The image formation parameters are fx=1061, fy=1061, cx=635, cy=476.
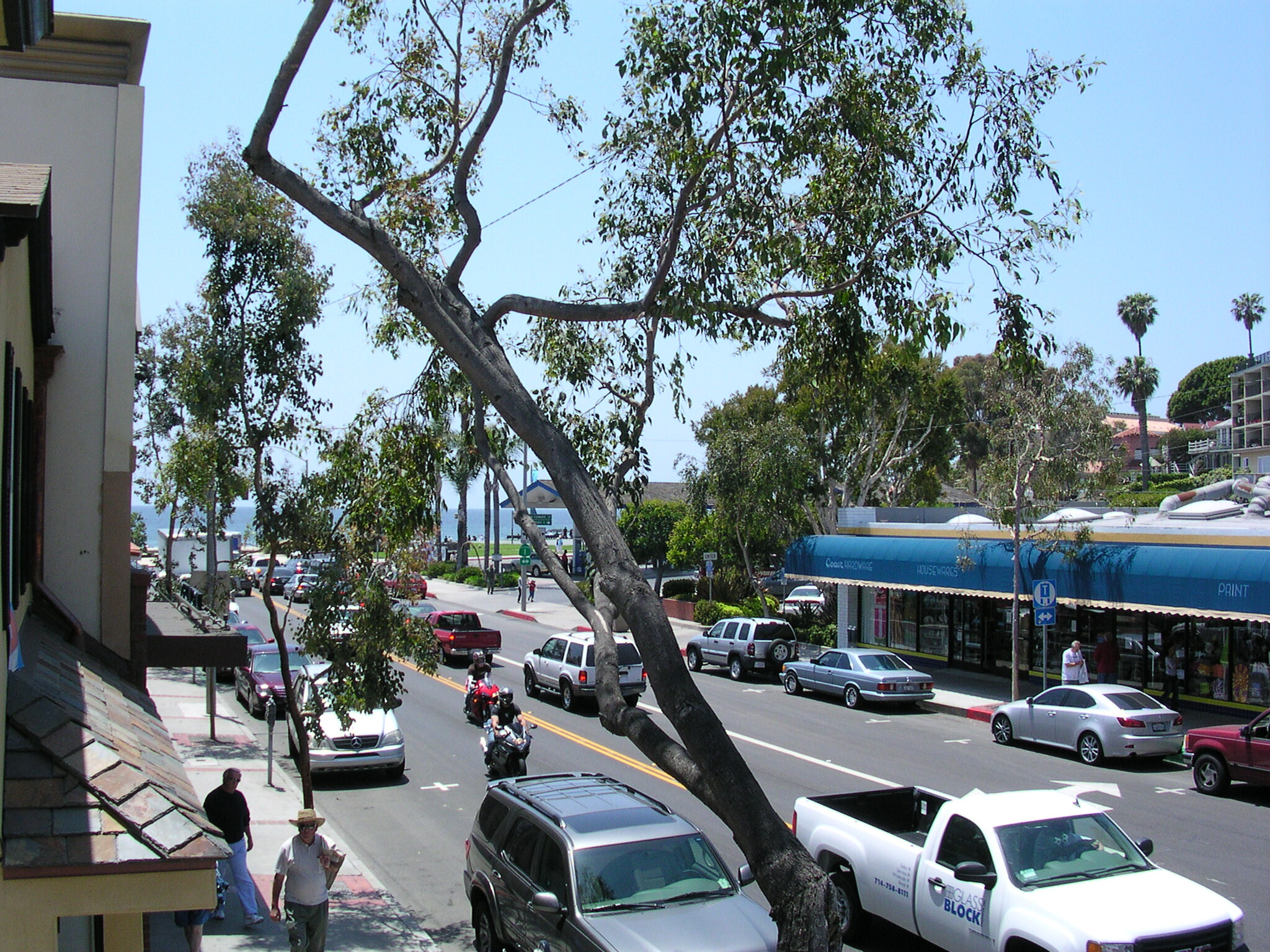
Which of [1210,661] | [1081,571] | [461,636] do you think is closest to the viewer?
[1210,661]

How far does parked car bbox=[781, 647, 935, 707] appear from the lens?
2409 cm

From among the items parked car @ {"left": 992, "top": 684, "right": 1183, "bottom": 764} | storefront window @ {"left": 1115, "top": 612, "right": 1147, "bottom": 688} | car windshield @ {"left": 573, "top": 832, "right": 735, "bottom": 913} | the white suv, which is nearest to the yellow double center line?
the white suv

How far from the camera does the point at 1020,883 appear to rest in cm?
855

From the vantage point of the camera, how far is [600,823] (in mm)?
9078

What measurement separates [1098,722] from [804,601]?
23163 millimetres

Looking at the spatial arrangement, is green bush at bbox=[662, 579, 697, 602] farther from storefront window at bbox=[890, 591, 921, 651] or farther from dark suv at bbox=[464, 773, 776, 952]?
dark suv at bbox=[464, 773, 776, 952]

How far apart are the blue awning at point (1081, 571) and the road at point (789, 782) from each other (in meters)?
3.63

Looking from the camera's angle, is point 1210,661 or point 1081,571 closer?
point 1210,661

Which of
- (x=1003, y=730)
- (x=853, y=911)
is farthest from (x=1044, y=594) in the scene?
(x=853, y=911)

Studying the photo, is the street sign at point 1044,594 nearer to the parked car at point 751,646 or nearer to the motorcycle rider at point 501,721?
the parked car at point 751,646

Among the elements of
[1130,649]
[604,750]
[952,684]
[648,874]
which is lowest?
[952,684]

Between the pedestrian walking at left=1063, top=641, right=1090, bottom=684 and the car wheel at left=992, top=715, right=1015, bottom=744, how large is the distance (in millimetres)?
2546

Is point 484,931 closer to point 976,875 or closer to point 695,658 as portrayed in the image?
point 976,875

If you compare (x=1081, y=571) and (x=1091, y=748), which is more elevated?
(x=1081, y=571)
